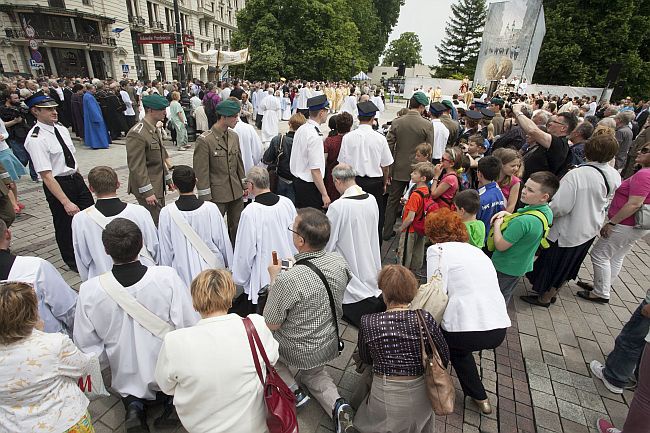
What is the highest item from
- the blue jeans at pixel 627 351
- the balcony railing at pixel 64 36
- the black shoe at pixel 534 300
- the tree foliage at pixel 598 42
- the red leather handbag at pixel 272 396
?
the tree foliage at pixel 598 42

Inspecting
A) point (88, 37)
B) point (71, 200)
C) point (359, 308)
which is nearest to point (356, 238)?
point (359, 308)

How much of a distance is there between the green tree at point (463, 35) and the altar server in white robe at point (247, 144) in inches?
2163

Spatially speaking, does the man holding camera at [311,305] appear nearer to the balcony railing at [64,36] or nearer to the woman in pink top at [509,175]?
the woman in pink top at [509,175]

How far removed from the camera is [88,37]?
37312 millimetres

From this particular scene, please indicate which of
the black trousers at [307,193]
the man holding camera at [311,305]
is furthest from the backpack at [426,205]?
the man holding camera at [311,305]

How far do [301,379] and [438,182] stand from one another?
291 cm

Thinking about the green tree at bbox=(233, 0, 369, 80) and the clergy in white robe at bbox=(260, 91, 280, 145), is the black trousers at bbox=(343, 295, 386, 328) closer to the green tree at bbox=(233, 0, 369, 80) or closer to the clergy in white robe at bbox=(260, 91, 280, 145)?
the clergy in white robe at bbox=(260, 91, 280, 145)

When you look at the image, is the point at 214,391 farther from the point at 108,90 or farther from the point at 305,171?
the point at 108,90

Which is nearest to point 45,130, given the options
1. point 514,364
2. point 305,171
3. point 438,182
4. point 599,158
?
point 305,171

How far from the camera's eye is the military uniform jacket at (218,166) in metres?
4.23

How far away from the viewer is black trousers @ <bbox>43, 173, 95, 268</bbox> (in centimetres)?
440

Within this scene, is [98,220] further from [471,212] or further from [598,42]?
[598,42]

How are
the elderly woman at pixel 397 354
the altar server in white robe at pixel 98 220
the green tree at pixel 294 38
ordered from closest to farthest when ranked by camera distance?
the elderly woman at pixel 397 354
the altar server in white robe at pixel 98 220
the green tree at pixel 294 38

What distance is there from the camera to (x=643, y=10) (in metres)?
28.6
